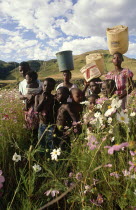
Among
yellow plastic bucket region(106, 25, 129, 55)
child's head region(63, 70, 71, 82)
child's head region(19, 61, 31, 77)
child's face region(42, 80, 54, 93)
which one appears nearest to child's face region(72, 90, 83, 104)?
child's face region(42, 80, 54, 93)

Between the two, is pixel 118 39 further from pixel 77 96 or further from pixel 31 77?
pixel 31 77

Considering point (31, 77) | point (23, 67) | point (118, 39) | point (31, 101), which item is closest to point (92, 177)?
point (31, 101)

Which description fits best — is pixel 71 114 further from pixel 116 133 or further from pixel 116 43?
pixel 116 43

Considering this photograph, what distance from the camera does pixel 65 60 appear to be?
389 cm

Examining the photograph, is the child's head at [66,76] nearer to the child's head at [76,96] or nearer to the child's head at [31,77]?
the child's head at [31,77]

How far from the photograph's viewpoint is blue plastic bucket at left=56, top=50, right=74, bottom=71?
384 cm

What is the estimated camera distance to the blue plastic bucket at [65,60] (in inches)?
151

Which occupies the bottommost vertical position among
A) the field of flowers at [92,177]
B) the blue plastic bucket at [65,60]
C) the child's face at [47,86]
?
the field of flowers at [92,177]

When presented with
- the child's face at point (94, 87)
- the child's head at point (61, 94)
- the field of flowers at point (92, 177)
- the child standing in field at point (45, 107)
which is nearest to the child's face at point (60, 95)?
the child's head at point (61, 94)

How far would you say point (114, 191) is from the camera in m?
1.33

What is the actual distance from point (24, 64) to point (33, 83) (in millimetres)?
493

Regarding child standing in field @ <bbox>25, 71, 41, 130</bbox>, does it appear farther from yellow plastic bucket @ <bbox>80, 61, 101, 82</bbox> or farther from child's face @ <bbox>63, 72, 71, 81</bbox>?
yellow plastic bucket @ <bbox>80, 61, 101, 82</bbox>

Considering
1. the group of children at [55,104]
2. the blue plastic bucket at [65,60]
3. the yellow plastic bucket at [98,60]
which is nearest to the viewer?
the group of children at [55,104]

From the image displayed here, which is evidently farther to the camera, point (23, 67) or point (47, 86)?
point (23, 67)
